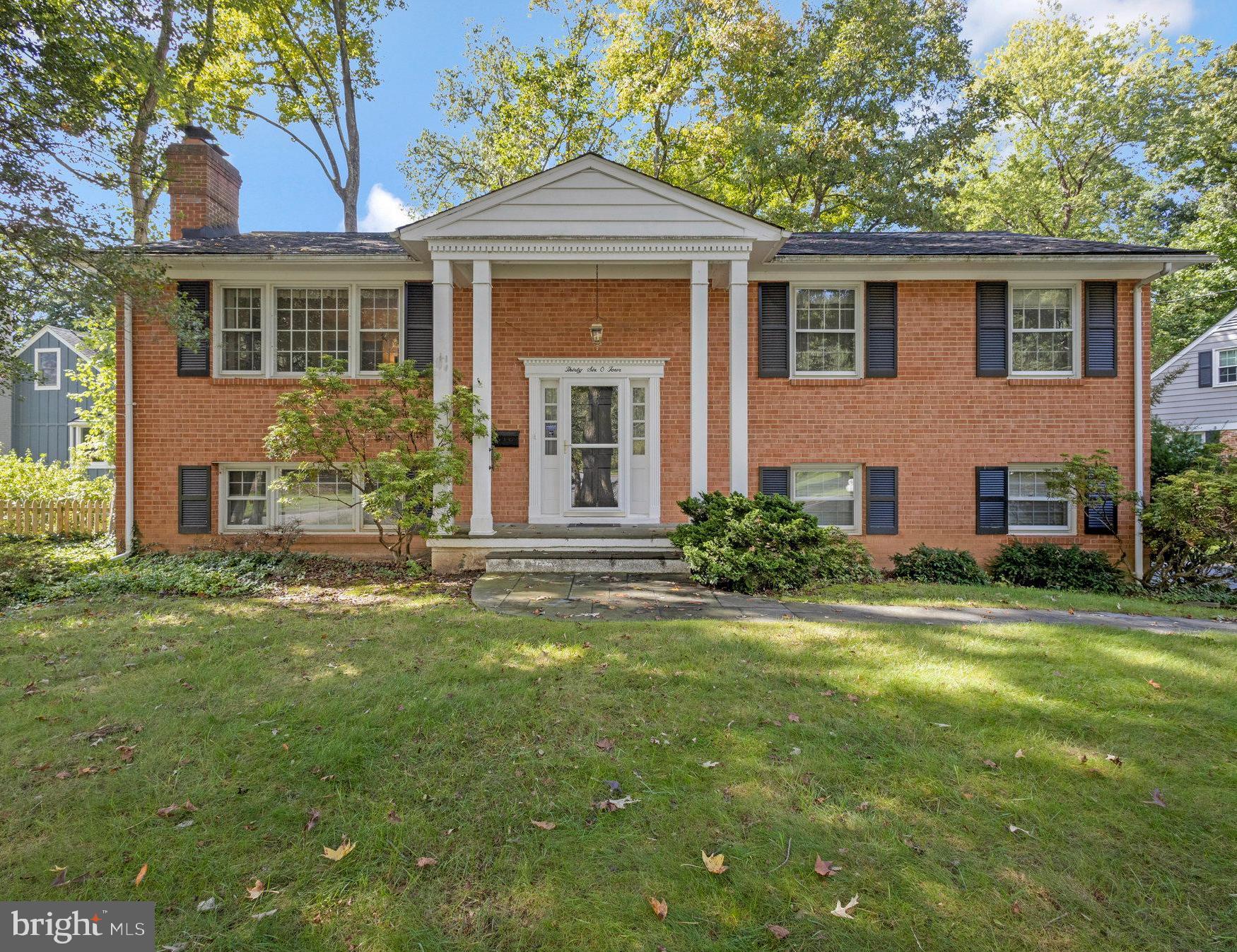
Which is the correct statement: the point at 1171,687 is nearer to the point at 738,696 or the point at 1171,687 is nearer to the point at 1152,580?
the point at 738,696

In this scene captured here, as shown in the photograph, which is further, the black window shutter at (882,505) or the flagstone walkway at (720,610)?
the black window shutter at (882,505)

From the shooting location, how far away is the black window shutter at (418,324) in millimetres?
9328

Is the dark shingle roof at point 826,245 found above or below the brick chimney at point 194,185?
below

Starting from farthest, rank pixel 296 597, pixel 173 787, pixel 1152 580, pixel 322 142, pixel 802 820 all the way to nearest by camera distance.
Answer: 1. pixel 322 142
2. pixel 1152 580
3. pixel 296 597
4. pixel 173 787
5. pixel 802 820

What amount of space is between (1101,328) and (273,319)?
1310 centimetres

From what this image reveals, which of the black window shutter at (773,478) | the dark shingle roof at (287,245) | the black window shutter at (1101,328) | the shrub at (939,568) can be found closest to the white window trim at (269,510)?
the dark shingle roof at (287,245)

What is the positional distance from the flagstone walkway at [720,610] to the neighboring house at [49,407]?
925 inches

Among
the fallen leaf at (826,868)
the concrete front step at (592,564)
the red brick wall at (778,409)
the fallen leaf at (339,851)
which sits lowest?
the fallen leaf at (339,851)

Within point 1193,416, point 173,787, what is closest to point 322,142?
point 173,787

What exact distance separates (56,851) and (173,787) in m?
0.46

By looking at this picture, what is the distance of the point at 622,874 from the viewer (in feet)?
7.57

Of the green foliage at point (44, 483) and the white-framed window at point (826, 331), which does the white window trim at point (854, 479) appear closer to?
the white-framed window at point (826, 331)

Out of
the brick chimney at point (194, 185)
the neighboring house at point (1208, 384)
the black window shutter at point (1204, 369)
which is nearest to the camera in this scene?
the brick chimney at point (194, 185)

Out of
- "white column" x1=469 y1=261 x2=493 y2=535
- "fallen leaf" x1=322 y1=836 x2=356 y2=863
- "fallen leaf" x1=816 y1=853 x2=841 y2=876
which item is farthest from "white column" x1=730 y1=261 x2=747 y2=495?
"fallen leaf" x1=322 y1=836 x2=356 y2=863
